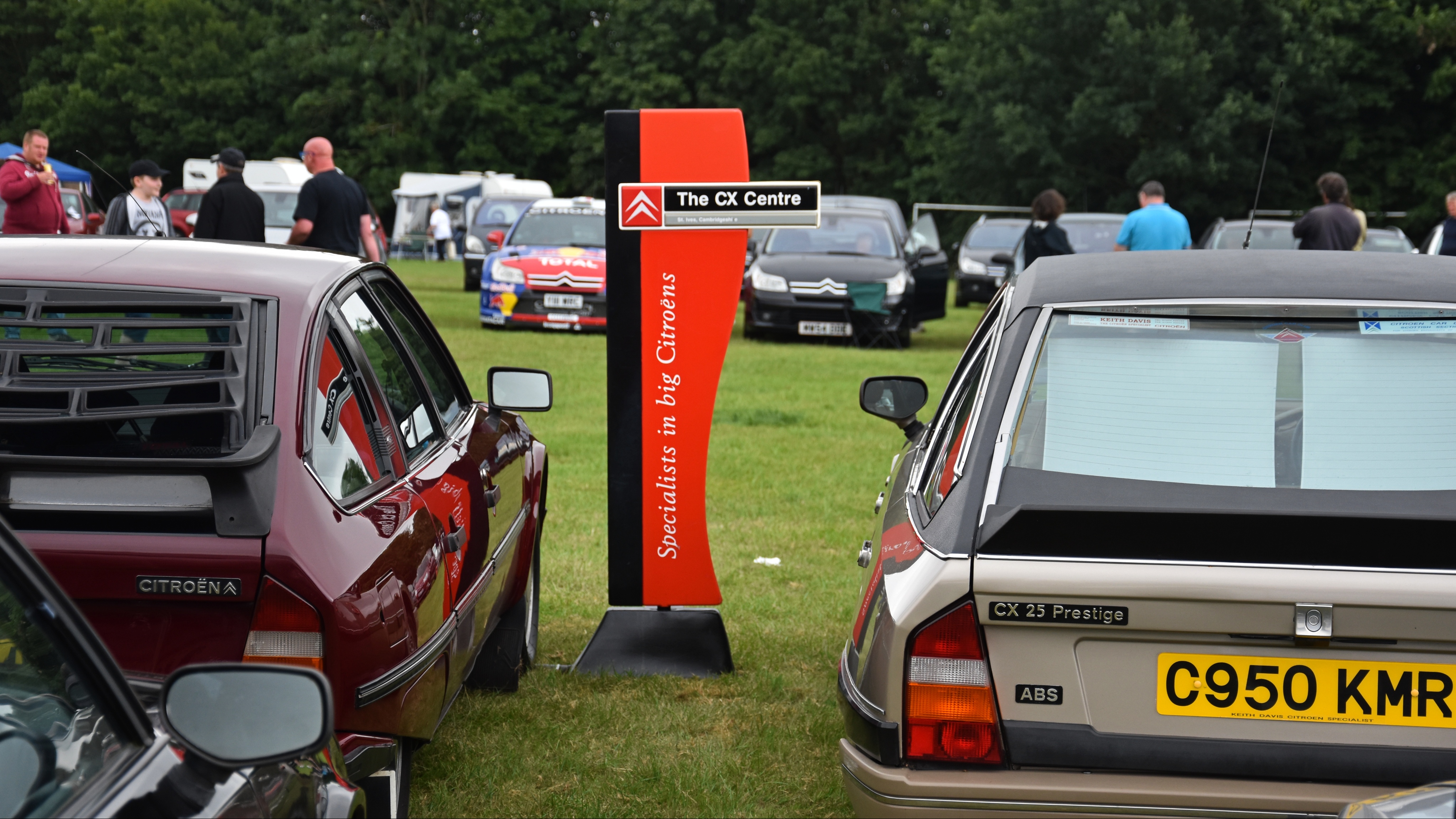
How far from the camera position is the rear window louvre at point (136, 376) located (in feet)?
9.84

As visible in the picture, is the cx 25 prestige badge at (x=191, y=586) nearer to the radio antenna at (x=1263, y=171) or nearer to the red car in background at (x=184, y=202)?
the radio antenna at (x=1263, y=171)

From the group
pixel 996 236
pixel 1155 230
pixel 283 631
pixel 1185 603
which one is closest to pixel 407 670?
pixel 283 631

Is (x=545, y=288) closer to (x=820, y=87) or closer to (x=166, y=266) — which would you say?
(x=166, y=266)

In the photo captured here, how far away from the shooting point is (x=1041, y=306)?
3229 mm

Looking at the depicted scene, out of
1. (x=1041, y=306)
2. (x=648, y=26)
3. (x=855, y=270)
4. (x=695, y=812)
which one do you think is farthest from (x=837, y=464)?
(x=648, y=26)

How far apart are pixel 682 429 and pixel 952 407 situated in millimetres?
1610

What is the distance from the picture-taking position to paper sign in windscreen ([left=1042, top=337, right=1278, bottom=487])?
290 centimetres

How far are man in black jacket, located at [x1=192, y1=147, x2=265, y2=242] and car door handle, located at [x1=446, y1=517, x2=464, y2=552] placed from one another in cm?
718

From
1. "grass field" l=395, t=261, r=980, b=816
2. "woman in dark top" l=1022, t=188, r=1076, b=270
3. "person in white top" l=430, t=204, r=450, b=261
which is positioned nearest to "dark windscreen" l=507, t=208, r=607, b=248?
"woman in dark top" l=1022, t=188, r=1076, b=270

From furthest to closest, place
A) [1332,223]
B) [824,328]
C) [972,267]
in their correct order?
[972,267], [824,328], [1332,223]

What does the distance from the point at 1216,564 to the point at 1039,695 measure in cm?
41

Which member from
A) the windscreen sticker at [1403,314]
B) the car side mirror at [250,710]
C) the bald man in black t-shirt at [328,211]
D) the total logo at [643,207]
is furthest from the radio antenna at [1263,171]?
the bald man in black t-shirt at [328,211]

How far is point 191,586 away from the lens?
2.72 metres

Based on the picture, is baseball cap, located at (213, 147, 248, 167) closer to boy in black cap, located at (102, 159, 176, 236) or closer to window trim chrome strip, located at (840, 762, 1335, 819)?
boy in black cap, located at (102, 159, 176, 236)
